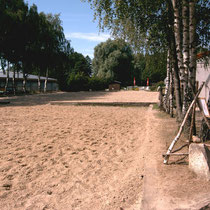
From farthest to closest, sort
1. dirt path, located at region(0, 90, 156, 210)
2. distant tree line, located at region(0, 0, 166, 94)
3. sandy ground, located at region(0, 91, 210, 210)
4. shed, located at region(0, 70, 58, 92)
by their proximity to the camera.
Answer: shed, located at region(0, 70, 58, 92) < distant tree line, located at region(0, 0, 166, 94) < dirt path, located at region(0, 90, 156, 210) < sandy ground, located at region(0, 91, 210, 210)

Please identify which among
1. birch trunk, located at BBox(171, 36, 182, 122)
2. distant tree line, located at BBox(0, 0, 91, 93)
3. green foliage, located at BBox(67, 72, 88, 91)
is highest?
distant tree line, located at BBox(0, 0, 91, 93)

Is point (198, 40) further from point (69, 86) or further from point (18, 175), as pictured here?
point (69, 86)

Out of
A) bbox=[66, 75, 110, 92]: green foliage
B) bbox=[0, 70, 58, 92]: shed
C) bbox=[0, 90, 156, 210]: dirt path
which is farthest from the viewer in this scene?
bbox=[66, 75, 110, 92]: green foliage

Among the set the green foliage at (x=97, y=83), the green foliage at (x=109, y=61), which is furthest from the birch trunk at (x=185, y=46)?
the green foliage at (x=109, y=61)

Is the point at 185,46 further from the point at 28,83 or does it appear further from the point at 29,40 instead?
the point at 28,83

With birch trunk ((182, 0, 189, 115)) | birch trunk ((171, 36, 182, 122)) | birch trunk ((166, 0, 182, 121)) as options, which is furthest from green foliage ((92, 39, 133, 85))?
birch trunk ((182, 0, 189, 115))

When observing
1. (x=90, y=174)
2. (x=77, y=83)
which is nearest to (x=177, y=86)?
(x=90, y=174)

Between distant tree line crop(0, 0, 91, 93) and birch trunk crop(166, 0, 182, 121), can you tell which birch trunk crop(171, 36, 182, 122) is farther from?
distant tree line crop(0, 0, 91, 93)

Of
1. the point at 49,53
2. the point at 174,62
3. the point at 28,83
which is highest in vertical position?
the point at 49,53

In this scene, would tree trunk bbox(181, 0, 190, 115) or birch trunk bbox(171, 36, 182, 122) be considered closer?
tree trunk bbox(181, 0, 190, 115)

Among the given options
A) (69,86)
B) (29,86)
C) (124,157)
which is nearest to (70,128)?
(124,157)

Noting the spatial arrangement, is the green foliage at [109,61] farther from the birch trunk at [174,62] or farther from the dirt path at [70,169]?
the dirt path at [70,169]

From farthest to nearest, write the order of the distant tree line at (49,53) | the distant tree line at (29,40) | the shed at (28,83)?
the shed at (28,83), the distant tree line at (29,40), the distant tree line at (49,53)

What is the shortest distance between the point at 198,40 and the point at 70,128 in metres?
4.94
